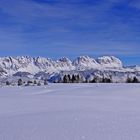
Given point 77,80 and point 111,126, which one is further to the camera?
point 77,80

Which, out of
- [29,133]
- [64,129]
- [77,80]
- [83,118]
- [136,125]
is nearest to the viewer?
[29,133]

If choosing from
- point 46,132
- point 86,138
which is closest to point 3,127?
point 46,132

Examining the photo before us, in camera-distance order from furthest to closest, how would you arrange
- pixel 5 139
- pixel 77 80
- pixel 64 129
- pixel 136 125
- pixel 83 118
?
pixel 77 80 → pixel 83 118 → pixel 136 125 → pixel 64 129 → pixel 5 139

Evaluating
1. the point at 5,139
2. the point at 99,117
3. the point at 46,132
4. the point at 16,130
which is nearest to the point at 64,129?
the point at 46,132

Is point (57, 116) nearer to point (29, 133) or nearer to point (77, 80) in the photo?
point (29, 133)

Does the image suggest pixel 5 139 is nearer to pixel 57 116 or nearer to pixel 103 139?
pixel 103 139

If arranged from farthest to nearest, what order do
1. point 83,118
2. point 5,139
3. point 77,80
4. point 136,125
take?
point 77,80 < point 83,118 < point 136,125 < point 5,139

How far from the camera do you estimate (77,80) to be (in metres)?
106

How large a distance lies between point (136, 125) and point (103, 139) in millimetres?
2658

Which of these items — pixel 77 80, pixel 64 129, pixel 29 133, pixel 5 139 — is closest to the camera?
pixel 5 139

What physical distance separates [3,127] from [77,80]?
95.0m

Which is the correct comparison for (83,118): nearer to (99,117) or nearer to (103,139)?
(99,117)

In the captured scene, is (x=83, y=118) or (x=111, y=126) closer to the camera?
(x=111, y=126)

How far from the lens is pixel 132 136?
9875 millimetres
